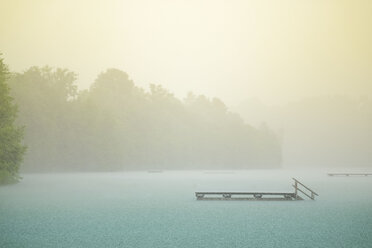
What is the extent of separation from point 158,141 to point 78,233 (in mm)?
76321

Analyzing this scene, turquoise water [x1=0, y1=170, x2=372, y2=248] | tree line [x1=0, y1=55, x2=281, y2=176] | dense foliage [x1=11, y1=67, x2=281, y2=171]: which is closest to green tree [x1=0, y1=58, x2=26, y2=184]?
turquoise water [x1=0, y1=170, x2=372, y2=248]

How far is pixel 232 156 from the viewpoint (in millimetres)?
106188

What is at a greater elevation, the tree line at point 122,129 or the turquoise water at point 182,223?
the tree line at point 122,129

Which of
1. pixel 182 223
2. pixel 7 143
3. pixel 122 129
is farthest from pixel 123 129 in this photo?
pixel 182 223

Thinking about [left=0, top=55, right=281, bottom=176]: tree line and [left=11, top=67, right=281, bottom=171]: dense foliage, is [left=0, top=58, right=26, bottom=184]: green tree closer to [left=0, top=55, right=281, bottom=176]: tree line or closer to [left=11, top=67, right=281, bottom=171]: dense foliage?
[left=0, top=55, right=281, bottom=176]: tree line

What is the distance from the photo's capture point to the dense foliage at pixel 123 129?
65312 mm

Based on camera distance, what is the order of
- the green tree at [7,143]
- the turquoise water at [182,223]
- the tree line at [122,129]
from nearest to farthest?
the turquoise water at [182,223] < the green tree at [7,143] < the tree line at [122,129]

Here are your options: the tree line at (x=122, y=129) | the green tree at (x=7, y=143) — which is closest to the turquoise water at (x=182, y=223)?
the green tree at (x=7, y=143)

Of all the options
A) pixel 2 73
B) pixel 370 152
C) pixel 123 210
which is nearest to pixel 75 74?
pixel 2 73

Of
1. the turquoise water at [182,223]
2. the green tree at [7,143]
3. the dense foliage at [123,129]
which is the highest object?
the dense foliage at [123,129]

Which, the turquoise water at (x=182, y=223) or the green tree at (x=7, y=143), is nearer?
the turquoise water at (x=182, y=223)

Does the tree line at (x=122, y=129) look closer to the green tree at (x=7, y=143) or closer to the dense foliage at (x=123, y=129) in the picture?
the dense foliage at (x=123, y=129)

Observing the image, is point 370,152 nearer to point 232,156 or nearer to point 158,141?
point 232,156

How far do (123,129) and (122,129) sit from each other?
52 centimetres
